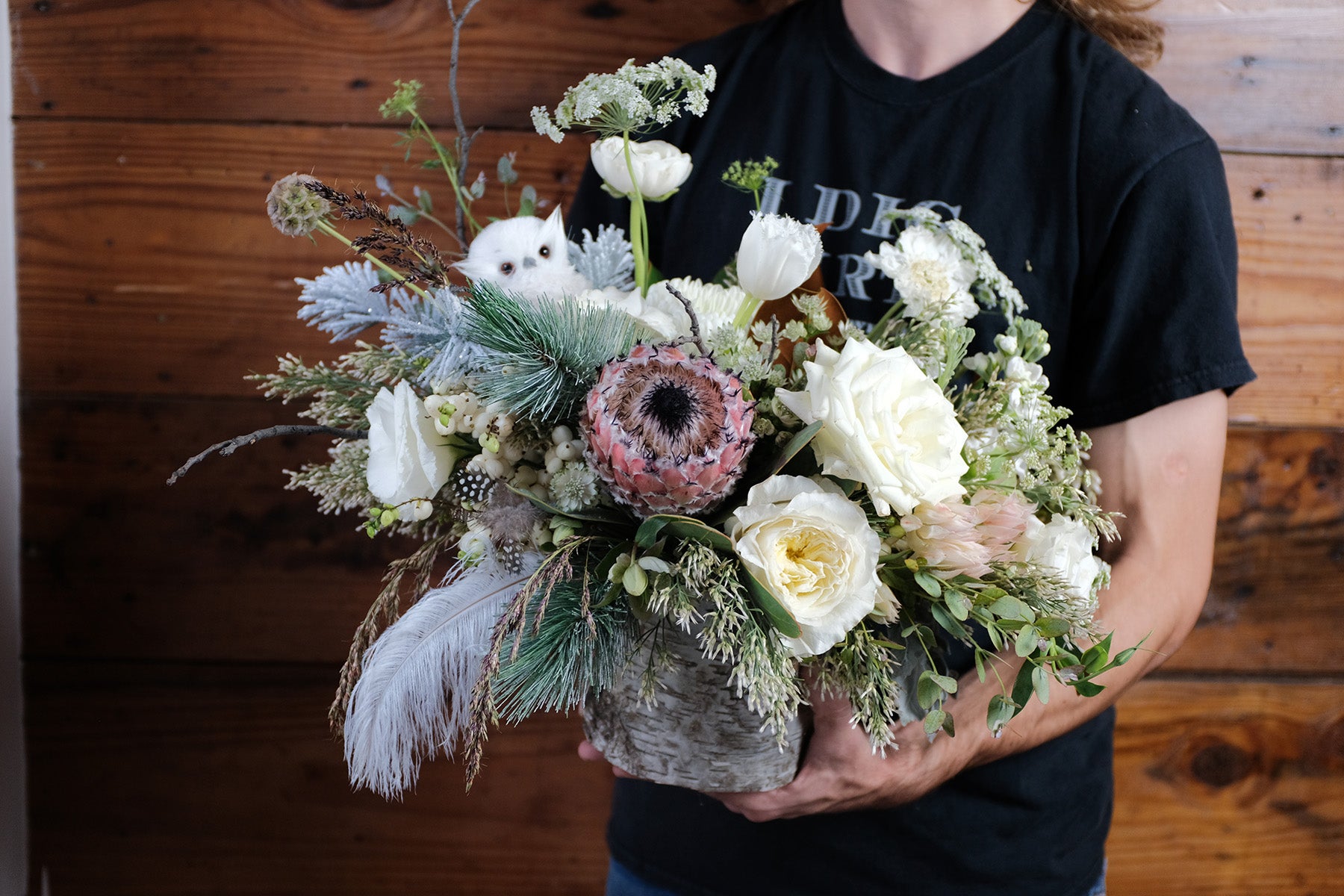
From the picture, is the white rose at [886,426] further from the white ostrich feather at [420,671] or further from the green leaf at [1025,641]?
the white ostrich feather at [420,671]


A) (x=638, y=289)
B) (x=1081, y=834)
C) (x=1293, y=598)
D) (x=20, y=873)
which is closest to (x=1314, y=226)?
(x=1293, y=598)

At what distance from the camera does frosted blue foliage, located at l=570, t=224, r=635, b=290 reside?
0.58 m

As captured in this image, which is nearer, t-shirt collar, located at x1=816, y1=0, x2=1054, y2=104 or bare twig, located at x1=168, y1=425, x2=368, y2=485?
bare twig, located at x1=168, y1=425, x2=368, y2=485

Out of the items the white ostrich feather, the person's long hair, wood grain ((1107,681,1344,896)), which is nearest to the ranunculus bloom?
the white ostrich feather

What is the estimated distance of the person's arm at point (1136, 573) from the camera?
62 centimetres

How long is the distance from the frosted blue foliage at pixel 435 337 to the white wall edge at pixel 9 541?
811 millimetres


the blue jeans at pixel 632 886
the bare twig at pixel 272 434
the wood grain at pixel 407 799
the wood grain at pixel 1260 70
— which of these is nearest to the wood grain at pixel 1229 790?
the wood grain at pixel 407 799

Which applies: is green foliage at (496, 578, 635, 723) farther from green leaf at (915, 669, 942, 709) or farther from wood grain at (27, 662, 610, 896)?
wood grain at (27, 662, 610, 896)

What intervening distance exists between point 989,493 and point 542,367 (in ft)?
0.85

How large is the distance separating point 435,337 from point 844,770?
0.39 meters

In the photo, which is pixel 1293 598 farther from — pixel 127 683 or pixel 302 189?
pixel 127 683

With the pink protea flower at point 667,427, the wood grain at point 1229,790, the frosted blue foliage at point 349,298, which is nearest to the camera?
the pink protea flower at point 667,427

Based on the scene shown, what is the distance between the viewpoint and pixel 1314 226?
97 cm

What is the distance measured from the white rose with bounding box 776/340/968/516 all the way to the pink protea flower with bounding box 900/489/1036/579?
1 cm
